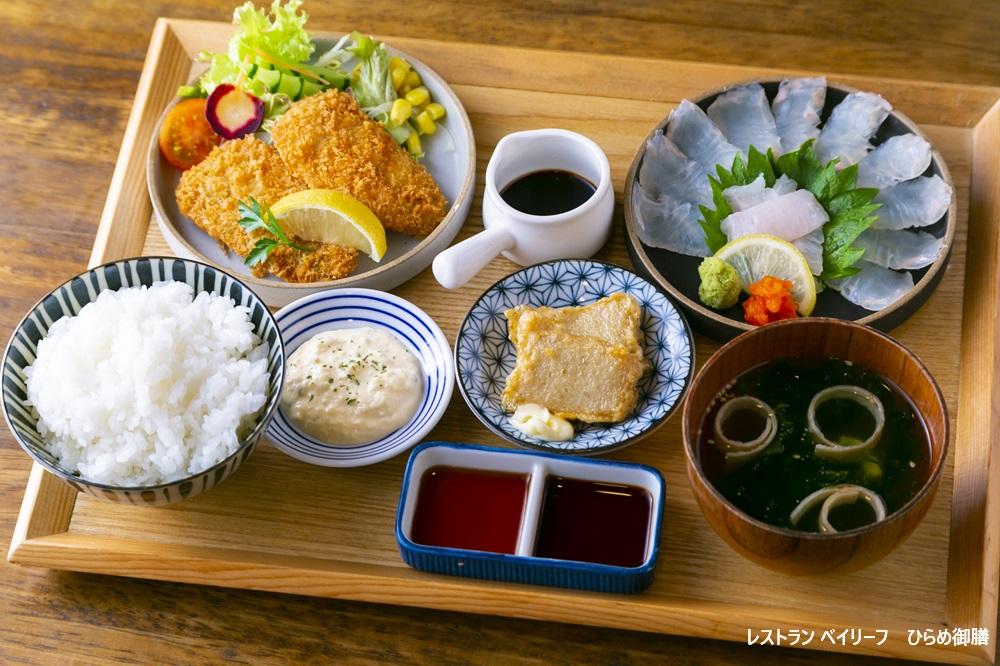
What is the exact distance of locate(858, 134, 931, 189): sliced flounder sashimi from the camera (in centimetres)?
275

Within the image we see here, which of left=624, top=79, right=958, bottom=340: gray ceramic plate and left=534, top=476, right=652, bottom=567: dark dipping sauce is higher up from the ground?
left=624, top=79, right=958, bottom=340: gray ceramic plate

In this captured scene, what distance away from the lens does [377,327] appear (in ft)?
8.82

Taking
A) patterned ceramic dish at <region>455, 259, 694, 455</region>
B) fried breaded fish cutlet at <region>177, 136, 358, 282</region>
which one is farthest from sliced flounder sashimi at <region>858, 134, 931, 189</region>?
fried breaded fish cutlet at <region>177, 136, 358, 282</region>

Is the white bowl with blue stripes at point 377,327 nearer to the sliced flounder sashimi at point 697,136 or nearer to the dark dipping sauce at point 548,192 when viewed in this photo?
the dark dipping sauce at point 548,192

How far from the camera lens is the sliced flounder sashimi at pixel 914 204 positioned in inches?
106

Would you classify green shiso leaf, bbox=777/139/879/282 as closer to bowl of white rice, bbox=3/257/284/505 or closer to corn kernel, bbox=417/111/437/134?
corn kernel, bbox=417/111/437/134

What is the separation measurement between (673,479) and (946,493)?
596mm

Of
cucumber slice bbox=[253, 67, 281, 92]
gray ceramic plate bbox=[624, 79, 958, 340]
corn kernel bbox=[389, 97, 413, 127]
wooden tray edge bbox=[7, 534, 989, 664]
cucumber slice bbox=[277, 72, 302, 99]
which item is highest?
cucumber slice bbox=[253, 67, 281, 92]

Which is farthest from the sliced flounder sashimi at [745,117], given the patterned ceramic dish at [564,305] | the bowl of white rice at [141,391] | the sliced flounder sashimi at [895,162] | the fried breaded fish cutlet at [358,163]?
the bowl of white rice at [141,391]

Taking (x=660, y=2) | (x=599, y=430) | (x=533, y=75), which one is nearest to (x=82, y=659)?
(x=599, y=430)

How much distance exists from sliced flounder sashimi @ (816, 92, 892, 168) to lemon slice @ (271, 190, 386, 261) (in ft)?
3.80

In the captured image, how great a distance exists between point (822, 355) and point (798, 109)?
2.85ft

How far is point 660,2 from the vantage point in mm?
3543

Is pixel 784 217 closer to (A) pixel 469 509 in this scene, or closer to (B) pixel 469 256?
(B) pixel 469 256
